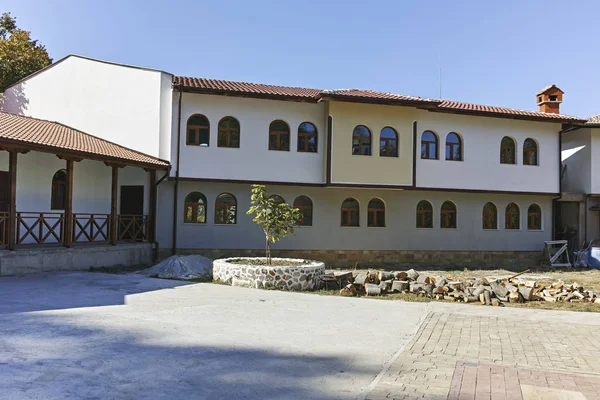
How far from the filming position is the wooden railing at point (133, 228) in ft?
52.2

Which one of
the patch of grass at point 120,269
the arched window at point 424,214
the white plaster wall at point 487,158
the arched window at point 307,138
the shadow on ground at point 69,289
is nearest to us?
the shadow on ground at point 69,289

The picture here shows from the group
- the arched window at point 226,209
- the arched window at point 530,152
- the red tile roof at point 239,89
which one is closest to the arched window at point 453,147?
the arched window at point 530,152

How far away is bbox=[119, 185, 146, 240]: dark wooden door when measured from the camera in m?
16.1

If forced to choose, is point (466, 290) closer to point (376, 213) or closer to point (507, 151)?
point (376, 213)

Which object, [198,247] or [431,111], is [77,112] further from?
[431,111]

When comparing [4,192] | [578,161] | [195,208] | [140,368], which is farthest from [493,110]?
[140,368]

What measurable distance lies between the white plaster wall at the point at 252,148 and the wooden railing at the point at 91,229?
2881 millimetres

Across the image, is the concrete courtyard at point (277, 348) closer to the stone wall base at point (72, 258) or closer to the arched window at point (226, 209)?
the stone wall base at point (72, 258)

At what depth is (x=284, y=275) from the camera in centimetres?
1131

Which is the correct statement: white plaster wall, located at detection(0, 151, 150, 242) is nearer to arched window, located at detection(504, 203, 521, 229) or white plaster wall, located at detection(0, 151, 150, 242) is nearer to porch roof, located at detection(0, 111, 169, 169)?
porch roof, located at detection(0, 111, 169, 169)

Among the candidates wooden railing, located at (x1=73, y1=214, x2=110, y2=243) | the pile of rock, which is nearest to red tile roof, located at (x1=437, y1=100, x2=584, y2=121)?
the pile of rock

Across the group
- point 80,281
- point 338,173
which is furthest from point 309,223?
point 80,281

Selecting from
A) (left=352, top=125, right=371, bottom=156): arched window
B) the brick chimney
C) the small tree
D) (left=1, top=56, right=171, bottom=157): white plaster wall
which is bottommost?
the small tree

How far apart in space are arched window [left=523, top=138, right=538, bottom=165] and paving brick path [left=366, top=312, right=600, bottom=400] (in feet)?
42.7
